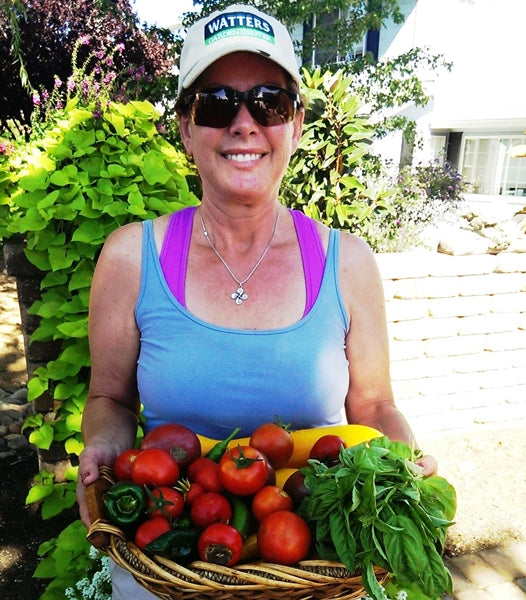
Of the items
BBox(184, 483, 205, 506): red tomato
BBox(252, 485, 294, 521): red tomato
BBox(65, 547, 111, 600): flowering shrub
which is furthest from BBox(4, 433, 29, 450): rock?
BBox(252, 485, 294, 521): red tomato

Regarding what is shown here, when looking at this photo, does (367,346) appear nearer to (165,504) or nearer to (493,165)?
(165,504)

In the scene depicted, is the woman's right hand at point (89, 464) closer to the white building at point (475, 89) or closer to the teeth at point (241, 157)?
the teeth at point (241, 157)

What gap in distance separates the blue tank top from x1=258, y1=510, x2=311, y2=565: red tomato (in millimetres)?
421

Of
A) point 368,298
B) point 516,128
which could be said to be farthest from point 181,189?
point 516,128

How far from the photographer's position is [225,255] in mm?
1751

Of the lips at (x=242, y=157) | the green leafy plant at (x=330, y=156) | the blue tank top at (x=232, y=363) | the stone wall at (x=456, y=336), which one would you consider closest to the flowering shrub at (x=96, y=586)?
the blue tank top at (x=232, y=363)

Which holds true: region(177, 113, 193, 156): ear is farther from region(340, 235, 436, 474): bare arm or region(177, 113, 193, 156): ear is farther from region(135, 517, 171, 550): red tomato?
region(135, 517, 171, 550): red tomato

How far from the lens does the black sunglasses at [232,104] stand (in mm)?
→ 1552

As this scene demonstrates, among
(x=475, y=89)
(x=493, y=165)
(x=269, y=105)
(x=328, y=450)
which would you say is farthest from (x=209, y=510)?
(x=493, y=165)

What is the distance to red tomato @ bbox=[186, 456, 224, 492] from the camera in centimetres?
135

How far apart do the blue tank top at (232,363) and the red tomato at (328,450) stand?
0.23 metres

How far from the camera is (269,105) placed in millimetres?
1570

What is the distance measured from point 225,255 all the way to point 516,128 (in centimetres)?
1500

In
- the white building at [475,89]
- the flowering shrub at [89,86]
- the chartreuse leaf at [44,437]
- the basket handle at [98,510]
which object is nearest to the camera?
the basket handle at [98,510]
